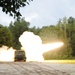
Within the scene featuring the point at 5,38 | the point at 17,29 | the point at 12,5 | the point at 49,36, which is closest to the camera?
the point at 12,5

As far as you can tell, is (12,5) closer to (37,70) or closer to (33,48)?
(37,70)

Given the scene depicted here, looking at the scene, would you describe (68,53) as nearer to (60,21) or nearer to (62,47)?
(62,47)

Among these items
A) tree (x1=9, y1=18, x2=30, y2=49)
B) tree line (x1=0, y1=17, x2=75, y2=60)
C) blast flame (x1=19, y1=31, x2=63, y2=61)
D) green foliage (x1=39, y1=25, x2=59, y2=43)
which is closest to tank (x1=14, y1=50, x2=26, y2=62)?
blast flame (x1=19, y1=31, x2=63, y2=61)

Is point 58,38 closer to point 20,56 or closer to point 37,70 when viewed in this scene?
point 20,56

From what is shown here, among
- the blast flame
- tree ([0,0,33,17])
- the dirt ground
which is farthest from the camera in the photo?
the blast flame

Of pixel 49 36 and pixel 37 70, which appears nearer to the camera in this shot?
pixel 37 70

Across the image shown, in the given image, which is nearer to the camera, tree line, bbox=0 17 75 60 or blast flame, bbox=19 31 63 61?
blast flame, bbox=19 31 63 61

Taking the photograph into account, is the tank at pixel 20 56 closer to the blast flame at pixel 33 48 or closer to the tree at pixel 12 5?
the blast flame at pixel 33 48

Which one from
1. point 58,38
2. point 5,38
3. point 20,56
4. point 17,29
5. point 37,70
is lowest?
point 37,70

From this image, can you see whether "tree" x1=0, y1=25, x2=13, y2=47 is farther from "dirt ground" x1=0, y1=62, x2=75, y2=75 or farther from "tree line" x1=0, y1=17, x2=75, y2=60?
"dirt ground" x1=0, y1=62, x2=75, y2=75

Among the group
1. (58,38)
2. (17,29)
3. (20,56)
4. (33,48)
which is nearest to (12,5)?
(20,56)

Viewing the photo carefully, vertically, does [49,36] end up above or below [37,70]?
above

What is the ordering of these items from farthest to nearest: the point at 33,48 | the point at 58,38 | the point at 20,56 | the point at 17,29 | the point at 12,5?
the point at 17,29, the point at 58,38, the point at 33,48, the point at 20,56, the point at 12,5

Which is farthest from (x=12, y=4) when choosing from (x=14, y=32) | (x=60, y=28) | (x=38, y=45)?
(x=14, y=32)
